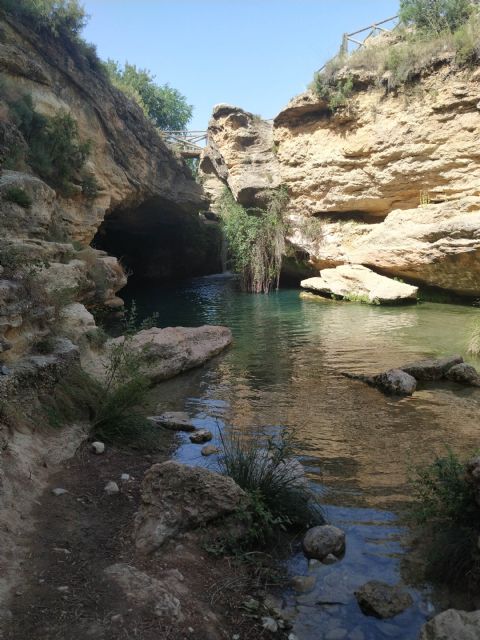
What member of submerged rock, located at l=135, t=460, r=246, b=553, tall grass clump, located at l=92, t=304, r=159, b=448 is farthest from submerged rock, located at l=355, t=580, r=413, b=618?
tall grass clump, located at l=92, t=304, r=159, b=448

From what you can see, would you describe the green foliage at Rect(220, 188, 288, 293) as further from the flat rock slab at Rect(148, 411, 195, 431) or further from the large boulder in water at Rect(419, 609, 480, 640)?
the large boulder in water at Rect(419, 609, 480, 640)

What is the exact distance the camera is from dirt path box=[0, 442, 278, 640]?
2.67 meters

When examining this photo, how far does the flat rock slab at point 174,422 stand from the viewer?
6750 mm

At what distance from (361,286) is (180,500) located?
58.4 ft

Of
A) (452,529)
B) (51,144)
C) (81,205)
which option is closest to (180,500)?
(452,529)

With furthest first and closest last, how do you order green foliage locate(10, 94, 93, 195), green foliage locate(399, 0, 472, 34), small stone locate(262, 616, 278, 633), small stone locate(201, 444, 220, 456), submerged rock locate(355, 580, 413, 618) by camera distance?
green foliage locate(399, 0, 472, 34), green foliage locate(10, 94, 93, 195), small stone locate(201, 444, 220, 456), submerged rock locate(355, 580, 413, 618), small stone locate(262, 616, 278, 633)

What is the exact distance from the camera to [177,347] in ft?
34.1

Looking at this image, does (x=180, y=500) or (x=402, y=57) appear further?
(x=402, y=57)

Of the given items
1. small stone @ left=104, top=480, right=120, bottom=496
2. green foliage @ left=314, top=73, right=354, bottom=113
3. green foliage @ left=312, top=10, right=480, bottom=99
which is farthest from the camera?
green foliage @ left=314, top=73, right=354, bottom=113

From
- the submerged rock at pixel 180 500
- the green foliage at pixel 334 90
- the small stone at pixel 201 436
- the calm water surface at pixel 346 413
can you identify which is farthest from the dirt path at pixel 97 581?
the green foliage at pixel 334 90

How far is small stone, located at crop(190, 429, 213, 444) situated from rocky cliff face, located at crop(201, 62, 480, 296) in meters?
13.9

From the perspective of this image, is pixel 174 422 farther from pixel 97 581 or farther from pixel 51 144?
pixel 51 144

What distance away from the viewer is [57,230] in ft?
36.1

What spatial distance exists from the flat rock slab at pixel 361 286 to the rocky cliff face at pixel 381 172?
2.25 ft
